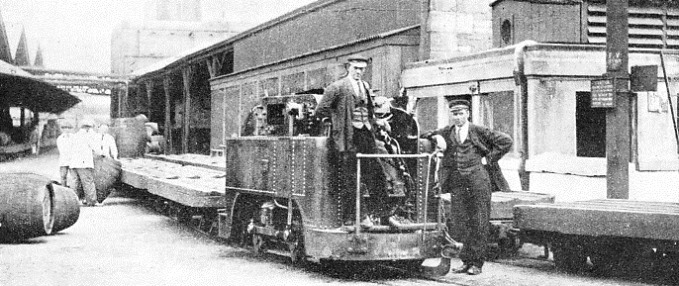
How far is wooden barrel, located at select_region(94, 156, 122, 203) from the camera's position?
18.1m

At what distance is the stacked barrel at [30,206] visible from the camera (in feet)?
36.5

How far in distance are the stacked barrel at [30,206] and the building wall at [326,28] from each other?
7652 mm

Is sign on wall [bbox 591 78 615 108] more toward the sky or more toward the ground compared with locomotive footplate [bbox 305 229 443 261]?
more toward the sky

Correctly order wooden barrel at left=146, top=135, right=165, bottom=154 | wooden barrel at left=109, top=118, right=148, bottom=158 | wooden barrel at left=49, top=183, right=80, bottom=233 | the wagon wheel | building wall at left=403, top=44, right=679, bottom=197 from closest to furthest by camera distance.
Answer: the wagon wheel → wooden barrel at left=49, top=183, right=80, bottom=233 → building wall at left=403, top=44, right=679, bottom=197 → wooden barrel at left=109, top=118, right=148, bottom=158 → wooden barrel at left=146, top=135, right=165, bottom=154

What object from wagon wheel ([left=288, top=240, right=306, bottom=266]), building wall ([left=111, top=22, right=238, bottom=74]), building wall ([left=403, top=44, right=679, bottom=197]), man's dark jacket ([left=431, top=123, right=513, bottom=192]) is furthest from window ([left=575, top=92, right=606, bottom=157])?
building wall ([left=111, top=22, right=238, bottom=74])

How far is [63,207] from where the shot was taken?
12.2m

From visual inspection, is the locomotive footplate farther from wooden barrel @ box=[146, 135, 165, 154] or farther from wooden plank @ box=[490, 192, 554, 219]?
wooden barrel @ box=[146, 135, 165, 154]

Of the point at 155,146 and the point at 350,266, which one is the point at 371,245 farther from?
the point at 155,146

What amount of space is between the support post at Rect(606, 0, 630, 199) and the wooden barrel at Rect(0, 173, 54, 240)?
753 centimetres

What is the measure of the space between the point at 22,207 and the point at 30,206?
0.11 meters

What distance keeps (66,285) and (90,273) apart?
0.79m

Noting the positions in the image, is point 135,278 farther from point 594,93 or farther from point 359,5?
point 359,5

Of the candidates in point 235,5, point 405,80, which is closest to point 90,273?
point 405,80

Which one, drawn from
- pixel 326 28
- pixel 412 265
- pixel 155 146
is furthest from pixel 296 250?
pixel 155 146
